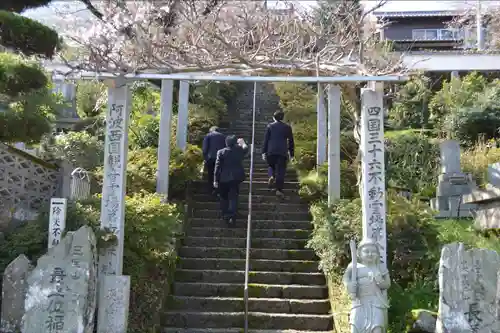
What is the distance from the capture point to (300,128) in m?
16.0

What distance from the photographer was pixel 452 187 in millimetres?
12625

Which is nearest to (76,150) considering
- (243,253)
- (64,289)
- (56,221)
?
(243,253)

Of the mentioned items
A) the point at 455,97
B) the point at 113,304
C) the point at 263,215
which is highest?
the point at 455,97

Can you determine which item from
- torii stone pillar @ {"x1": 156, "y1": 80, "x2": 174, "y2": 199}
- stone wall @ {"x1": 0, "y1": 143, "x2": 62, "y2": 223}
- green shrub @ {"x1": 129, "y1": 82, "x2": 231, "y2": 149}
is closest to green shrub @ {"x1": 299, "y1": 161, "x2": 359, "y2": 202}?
torii stone pillar @ {"x1": 156, "y1": 80, "x2": 174, "y2": 199}

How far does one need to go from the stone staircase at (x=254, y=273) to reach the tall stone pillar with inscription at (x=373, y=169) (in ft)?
4.91

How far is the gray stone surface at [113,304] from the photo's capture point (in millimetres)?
7535

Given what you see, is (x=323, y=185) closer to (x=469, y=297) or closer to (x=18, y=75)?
(x=469, y=297)

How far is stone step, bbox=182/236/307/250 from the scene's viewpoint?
10656 millimetres

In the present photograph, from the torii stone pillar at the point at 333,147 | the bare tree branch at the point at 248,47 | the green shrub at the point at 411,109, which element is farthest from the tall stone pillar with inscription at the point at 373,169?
the green shrub at the point at 411,109

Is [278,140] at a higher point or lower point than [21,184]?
higher

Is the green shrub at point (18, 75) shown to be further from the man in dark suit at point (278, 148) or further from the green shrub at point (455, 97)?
the green shrub at point (455, 97)

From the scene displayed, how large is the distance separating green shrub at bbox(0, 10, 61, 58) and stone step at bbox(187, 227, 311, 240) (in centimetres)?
384

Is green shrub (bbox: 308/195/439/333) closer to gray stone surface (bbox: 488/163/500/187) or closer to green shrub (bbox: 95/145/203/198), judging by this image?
gray stone surface (bbox: 488/163/500/187)

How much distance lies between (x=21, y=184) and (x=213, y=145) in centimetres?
355
